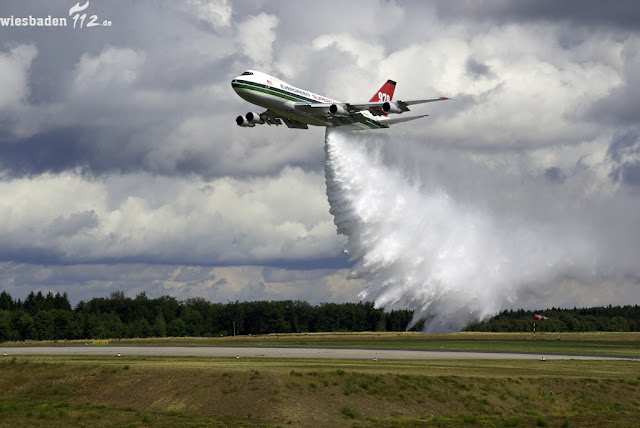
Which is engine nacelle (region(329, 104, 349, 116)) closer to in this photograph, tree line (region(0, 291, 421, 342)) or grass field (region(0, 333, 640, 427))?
grass field (region(0, 333, 640, 427))

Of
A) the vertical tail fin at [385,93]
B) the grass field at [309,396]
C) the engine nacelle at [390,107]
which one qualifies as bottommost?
the grass field at [309,396]

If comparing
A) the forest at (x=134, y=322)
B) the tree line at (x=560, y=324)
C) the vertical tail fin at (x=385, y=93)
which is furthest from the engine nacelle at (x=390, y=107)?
the tree line at (x=560, y=324)

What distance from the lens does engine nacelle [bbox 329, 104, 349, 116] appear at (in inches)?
2785

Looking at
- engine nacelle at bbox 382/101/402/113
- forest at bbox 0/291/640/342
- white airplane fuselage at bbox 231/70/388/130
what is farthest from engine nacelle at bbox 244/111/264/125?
forest at bbox 0/291/640/342

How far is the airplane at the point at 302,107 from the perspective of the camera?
226ft

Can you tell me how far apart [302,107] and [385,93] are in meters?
23.0

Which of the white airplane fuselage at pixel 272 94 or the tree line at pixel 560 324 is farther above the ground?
the white airplane fuselage at pixel 272 94

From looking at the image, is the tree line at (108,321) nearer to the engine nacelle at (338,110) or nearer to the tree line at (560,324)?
the tree line at (560,324)

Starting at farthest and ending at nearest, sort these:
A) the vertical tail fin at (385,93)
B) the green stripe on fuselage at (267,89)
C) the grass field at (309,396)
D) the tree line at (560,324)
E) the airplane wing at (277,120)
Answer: the tree line at (560,324)
the vertical tail fin at (385,93)
the airplane wing at (277,120)
the green stripe on fuselage at (267,89)
the grass field at (309,396)

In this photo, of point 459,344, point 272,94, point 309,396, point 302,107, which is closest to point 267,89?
point 272,94

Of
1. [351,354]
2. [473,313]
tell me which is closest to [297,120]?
[351,354]

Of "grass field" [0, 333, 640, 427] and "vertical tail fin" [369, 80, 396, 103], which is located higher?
"vertical tail fin" [369, 80, 396, 103]

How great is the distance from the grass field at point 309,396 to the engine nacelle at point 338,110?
87.4 ft

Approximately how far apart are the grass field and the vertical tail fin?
143 feet
